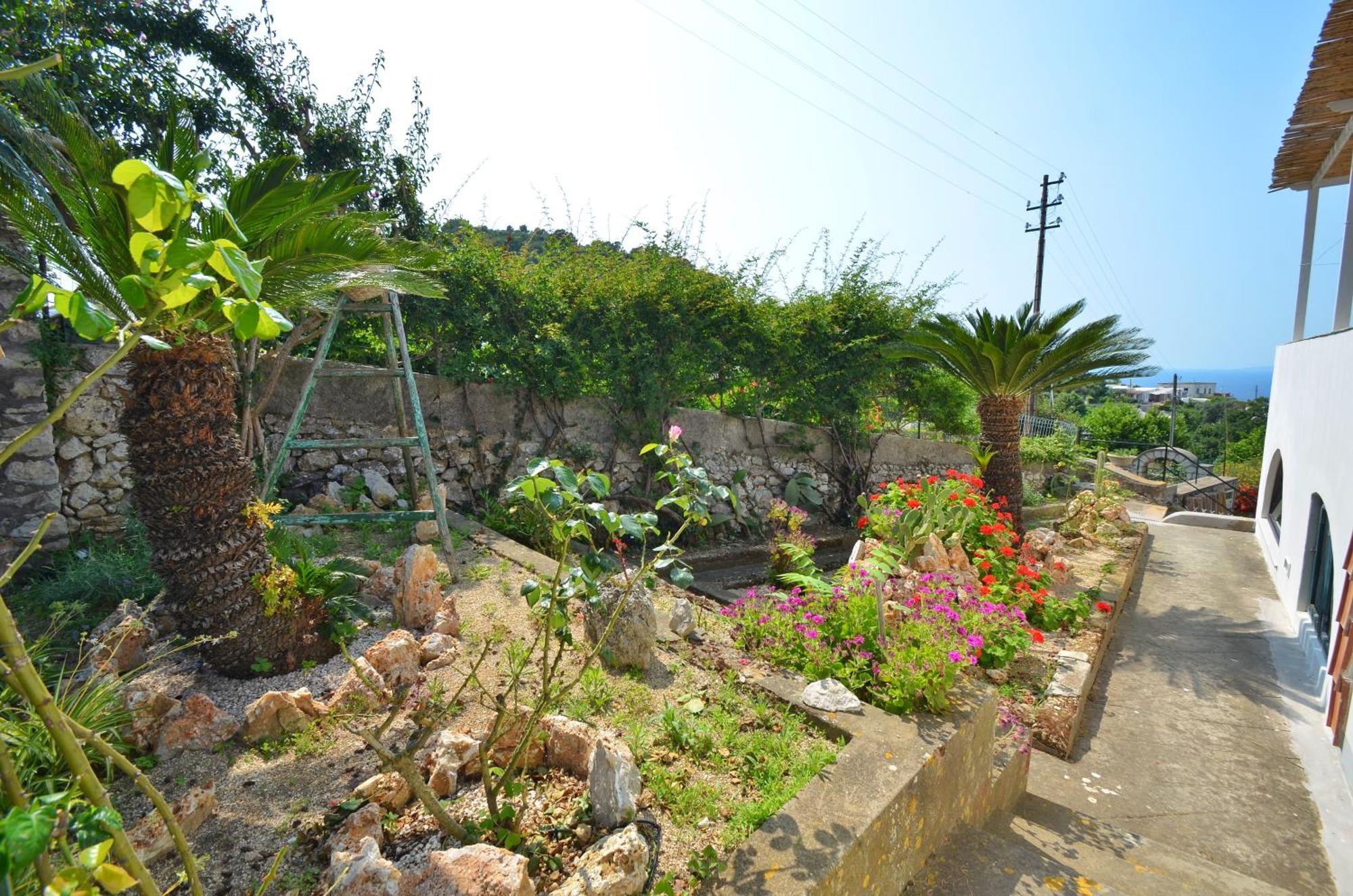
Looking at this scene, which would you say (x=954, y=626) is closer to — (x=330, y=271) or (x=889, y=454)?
(x=330, y=271)

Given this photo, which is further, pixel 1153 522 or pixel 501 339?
pixel 1153 522

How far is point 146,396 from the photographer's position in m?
2.52

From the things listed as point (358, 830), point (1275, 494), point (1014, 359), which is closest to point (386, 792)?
point (358, 830)

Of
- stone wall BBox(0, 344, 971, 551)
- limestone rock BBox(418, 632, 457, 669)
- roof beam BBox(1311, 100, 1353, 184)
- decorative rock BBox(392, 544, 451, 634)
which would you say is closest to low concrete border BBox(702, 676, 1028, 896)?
limestone rock BBox(418, 632, 457, 669)

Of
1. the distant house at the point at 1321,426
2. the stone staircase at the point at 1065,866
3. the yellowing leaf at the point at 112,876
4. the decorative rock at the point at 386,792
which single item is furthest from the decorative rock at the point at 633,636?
the distant house at the point at 1321,426

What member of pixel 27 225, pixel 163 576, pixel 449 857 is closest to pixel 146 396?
pixel 163 576

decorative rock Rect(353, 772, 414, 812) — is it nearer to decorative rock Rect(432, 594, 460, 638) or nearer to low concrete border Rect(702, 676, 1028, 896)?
low concrete border Rect(702, 676, 1028, 896)

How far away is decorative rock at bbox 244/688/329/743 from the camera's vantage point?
234 centimetres

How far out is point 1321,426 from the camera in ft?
18.0

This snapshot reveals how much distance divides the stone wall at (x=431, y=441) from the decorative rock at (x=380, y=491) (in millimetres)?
307

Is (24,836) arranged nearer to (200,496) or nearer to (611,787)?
(611,787)

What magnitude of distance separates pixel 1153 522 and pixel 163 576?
39.5 feet

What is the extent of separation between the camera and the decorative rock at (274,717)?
2.34 meters

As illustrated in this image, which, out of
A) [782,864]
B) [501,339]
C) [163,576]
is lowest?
[782,864]
